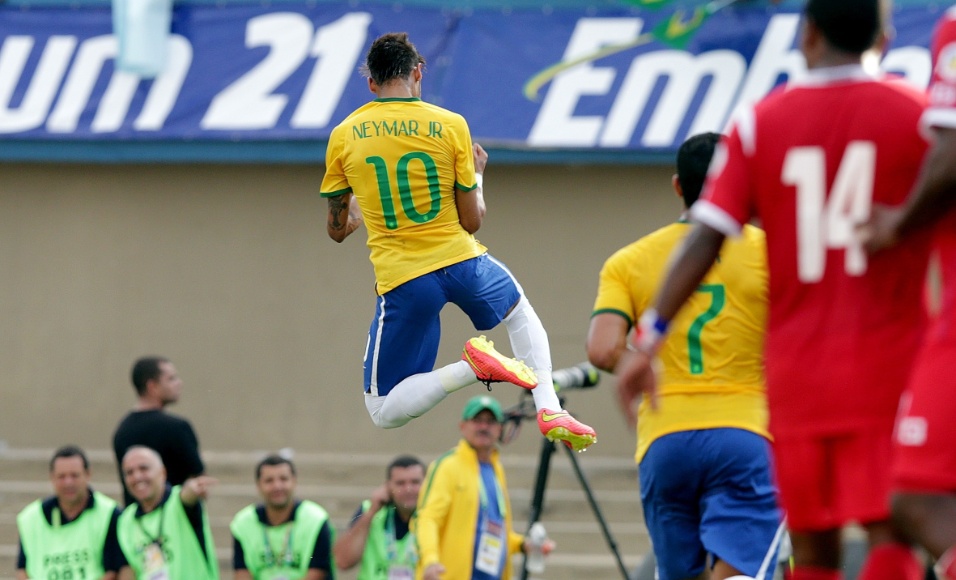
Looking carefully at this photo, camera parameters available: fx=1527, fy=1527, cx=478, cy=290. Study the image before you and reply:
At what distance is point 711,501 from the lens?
609cm

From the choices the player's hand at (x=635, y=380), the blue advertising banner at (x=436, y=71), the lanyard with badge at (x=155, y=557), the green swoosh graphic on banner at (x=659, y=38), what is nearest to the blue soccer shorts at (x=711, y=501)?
the player's hand at (x=635, y=380)

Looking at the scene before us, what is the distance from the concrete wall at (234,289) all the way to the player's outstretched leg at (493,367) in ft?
21.7

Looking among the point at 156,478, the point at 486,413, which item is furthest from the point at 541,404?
the point at 156,478

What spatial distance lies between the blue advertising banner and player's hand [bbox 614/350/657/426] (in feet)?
30.6

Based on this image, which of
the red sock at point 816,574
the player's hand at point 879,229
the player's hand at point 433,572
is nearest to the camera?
the player's hand at point 879,229

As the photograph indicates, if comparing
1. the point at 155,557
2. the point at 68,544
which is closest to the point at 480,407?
the point at 155,557

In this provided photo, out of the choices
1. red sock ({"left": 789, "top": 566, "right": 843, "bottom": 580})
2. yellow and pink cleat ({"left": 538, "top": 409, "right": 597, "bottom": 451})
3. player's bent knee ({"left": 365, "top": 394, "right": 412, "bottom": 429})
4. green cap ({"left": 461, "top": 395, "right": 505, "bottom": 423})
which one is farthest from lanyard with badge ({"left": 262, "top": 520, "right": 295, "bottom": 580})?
red sock ({"left": 789, "top": 566, "right": 843, "bottom": 580})

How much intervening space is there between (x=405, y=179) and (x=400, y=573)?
159 inches

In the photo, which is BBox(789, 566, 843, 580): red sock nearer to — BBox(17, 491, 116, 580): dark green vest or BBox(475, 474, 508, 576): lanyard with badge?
BBox(475, 474, 508, 576): lanyard with badge

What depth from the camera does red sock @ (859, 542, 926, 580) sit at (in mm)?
3848

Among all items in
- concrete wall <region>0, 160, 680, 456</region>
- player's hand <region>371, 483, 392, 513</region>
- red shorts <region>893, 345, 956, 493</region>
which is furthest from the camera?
concrete wall <region>0, 160, 680, 456</region>

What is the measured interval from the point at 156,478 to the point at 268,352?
4504mm

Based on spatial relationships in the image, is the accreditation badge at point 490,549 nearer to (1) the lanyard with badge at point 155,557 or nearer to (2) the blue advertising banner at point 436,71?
(1) the lanyard with badge at point 155,557

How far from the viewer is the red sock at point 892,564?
3848 millimetres
